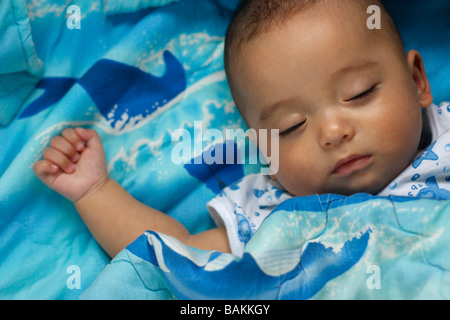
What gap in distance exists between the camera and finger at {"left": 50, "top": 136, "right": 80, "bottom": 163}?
121 centimetres

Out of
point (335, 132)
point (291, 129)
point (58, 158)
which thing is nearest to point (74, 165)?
point (58, 158)

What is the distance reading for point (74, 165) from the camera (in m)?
1.23

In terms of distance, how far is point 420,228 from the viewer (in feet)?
2.83

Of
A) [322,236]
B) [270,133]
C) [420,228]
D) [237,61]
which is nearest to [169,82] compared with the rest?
[237,61]

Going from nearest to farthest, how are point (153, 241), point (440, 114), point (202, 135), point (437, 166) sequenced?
point (153, 241) → point (437, 166) → point (440, 114) → point (202, 135)

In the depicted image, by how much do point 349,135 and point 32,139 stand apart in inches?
32.2

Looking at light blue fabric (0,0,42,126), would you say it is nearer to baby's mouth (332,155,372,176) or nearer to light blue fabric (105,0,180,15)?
light blue fabric (105,0,180,15)

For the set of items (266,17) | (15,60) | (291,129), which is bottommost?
(291,129)

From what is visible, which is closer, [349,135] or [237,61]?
[349,135]

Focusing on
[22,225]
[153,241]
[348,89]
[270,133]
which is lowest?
[22,225]

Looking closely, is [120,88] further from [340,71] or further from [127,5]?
[340,71]

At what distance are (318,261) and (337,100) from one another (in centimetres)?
35
